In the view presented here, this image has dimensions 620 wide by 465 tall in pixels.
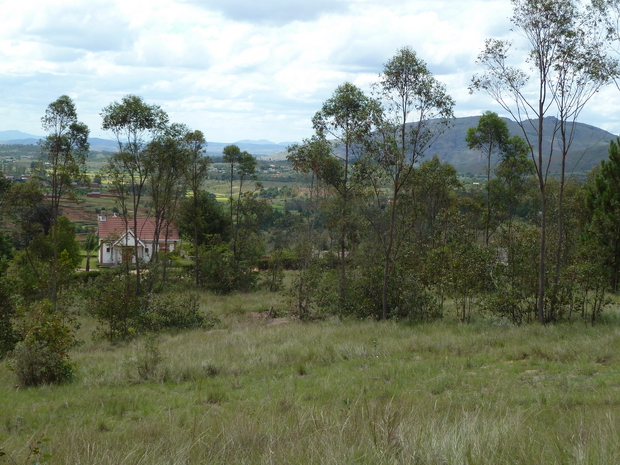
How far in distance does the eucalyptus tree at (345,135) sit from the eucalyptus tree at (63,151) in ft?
37.5

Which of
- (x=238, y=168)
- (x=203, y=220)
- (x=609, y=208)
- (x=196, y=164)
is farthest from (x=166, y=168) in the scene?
(x=609, y=208)

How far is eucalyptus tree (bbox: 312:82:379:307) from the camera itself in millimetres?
16781

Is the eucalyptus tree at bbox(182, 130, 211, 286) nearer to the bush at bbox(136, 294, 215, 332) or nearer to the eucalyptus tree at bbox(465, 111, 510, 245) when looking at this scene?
the bush at bbox(136, 294, 215, 332)

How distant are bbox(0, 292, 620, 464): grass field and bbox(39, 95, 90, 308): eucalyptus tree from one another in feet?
35.5

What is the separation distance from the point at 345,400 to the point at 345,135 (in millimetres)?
12735

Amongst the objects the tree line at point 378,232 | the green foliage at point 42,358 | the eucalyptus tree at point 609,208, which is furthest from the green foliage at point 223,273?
the green foliage at point 42,358

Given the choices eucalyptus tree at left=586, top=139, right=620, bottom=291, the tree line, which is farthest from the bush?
eucalyptus tree at left=586, top=139, right=620, bottom=291

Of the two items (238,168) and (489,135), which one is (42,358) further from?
(489,135)

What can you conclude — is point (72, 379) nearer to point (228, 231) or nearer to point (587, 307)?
point (587, 307)

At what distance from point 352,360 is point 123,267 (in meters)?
19.4

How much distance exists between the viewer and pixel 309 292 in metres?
20.4

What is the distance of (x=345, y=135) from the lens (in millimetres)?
18219

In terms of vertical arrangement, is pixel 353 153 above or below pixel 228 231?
above

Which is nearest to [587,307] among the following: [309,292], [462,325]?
[462,325]
